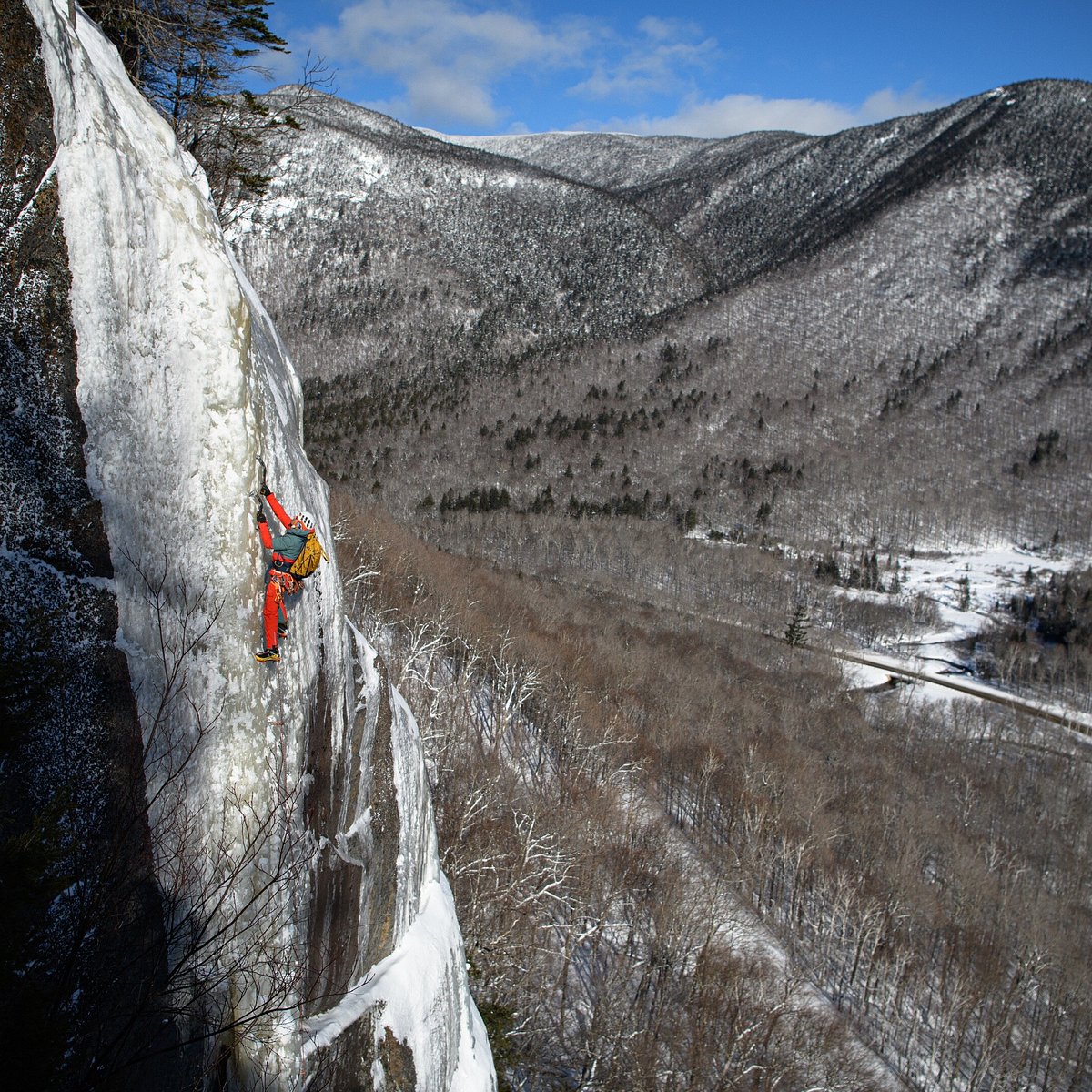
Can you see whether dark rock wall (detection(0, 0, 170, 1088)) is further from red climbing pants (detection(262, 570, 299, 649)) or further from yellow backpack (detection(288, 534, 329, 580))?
yellow backpack (detection(288, 534, 329, 580))

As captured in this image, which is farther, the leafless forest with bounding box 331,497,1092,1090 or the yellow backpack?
the leafless forest with bounding box 331,497,1092,1090

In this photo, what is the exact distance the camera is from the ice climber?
6.34 meters

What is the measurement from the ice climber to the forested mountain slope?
11171 centimetres

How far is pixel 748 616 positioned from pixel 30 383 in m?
89.8

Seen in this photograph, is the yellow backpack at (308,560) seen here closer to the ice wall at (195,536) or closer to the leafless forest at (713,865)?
the ice wall at (195,536)

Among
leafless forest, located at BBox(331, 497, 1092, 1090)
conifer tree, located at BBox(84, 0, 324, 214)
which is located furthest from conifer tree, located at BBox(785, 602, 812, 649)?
conifer tree, located at BBox(84, 0, 324, 214)

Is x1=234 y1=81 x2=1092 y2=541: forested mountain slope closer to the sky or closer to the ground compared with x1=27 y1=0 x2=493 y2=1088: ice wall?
closer to the sky

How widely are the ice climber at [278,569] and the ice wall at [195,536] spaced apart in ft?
0.42

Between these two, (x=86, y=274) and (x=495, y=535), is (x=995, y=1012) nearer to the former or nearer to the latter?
(x=86, y=274)

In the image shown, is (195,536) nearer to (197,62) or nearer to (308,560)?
(308,560)

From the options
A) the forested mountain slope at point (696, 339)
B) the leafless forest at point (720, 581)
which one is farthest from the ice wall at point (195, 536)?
the forested mountain slope at point (696, 339)

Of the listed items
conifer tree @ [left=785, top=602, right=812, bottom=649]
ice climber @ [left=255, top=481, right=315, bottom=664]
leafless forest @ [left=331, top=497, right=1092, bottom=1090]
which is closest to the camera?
ice climber @ [left=255, top=481, right=315, bottom=664]

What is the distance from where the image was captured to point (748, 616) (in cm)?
9075

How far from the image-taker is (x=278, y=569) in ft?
21.0
